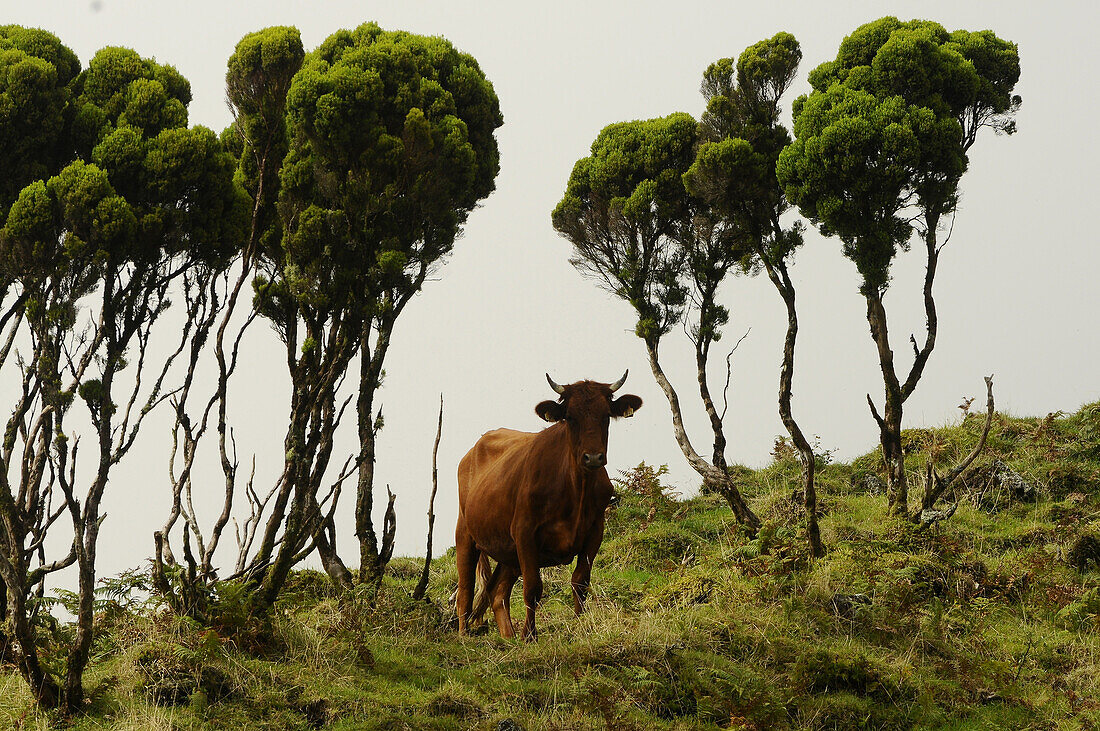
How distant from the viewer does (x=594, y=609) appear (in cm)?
1106

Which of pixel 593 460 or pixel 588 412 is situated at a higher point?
pixel 588 412

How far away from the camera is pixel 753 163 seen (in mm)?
18594

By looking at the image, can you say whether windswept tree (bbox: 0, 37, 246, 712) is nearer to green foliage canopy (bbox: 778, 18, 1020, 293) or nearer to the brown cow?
the brown cow

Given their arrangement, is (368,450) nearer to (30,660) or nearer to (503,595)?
(503,595)

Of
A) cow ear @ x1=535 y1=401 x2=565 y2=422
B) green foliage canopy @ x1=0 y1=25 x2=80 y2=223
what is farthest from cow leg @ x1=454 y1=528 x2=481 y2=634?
green foliage canopy @ x1=0 y1=25 x2=80 y2=223

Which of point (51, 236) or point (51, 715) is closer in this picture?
point (51, 715)

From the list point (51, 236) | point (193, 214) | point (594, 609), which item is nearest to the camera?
point (594, 609)

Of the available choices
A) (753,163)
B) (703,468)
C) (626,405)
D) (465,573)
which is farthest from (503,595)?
(753,163)

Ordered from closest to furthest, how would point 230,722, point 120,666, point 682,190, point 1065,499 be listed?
point 230,722 < point 120,666 < point 1065,499 < point 682,190

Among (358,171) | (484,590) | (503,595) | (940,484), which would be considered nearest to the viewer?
(503,595)

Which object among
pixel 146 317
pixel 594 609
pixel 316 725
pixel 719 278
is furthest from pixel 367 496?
pixel 719 278

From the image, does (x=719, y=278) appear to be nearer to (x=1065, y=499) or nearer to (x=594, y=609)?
(x=1065, y=499)

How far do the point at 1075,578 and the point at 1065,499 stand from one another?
3190 mm

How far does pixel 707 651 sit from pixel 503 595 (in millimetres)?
2874
